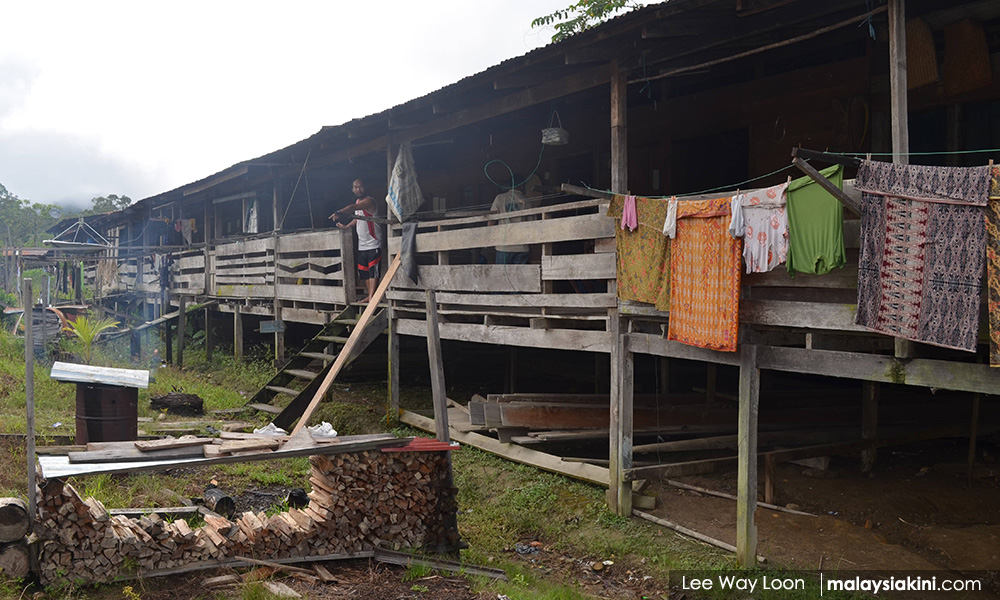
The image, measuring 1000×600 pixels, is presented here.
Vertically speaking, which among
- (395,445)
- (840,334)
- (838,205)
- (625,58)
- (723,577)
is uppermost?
(625,58)

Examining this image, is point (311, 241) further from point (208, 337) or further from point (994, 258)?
point (994, 258)

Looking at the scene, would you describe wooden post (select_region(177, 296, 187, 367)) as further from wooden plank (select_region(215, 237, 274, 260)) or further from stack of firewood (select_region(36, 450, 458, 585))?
stack of firewood (select_region(36, 450, 458, 585))

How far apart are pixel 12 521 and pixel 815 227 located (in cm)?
612

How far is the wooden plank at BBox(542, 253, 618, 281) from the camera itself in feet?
26.9

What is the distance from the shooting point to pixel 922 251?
5.08 meters

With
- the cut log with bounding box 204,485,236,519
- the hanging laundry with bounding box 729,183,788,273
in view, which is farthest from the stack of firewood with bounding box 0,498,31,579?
the hanging laundry with bounding box 729,183,788,273

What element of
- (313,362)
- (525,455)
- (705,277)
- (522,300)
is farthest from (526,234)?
(313,362)

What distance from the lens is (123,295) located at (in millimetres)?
26125

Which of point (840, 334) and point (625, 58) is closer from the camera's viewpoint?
point (840, 334)

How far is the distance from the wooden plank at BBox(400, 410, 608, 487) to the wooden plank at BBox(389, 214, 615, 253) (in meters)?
2.58

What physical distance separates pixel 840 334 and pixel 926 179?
6.32 ft

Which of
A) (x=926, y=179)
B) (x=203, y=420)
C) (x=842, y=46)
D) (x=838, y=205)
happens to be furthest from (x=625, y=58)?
(x=203, y=420)

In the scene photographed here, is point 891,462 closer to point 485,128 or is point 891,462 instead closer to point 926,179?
point 926,179

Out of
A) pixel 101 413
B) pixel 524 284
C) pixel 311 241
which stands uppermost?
pixel 311 241
